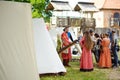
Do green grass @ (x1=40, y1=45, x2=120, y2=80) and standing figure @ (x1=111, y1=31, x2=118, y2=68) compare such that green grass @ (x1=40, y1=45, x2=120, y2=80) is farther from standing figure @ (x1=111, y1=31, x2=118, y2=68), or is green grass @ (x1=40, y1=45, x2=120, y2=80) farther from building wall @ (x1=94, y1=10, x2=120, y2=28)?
building wall @ (x1=94, y1=10, x2=120, y2=28)

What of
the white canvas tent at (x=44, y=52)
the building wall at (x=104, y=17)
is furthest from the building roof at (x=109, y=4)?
the white canvas tent at (x=44, y=52)

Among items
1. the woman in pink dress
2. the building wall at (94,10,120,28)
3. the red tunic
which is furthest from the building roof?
the woman in pink dress

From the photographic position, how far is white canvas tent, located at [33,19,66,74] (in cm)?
1179

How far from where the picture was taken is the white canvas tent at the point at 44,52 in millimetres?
Answer: 11789

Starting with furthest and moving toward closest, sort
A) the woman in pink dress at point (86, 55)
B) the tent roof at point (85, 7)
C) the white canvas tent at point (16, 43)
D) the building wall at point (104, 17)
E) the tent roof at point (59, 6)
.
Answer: the building wall at point (104, 17) < the tent roof at point (85, 7) < the tent roof at point (59, 6) < the woman in pink dress at point (86, 55) < the white canvas tent at point (16, 43)

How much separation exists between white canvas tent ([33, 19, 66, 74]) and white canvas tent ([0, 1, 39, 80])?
4.38 m

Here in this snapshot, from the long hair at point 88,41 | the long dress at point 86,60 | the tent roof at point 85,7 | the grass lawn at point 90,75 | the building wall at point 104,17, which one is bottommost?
the building wall at point 104,17

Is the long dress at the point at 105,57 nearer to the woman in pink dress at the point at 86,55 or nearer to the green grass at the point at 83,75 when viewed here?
the green grass at the point at 83,75

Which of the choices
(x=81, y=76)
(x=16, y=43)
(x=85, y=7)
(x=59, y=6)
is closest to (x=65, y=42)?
(x=81, y=76)

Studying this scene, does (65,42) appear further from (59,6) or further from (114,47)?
(59,6)

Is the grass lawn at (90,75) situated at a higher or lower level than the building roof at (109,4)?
lower

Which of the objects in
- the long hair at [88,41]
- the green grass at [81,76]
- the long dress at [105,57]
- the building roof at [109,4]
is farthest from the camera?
the building roof at [109,4]

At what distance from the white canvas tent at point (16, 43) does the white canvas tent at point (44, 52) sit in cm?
438

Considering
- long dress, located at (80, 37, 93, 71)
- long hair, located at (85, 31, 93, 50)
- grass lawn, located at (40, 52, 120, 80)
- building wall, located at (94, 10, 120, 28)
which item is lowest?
building wall, located at (94, 10, 120, 28)
